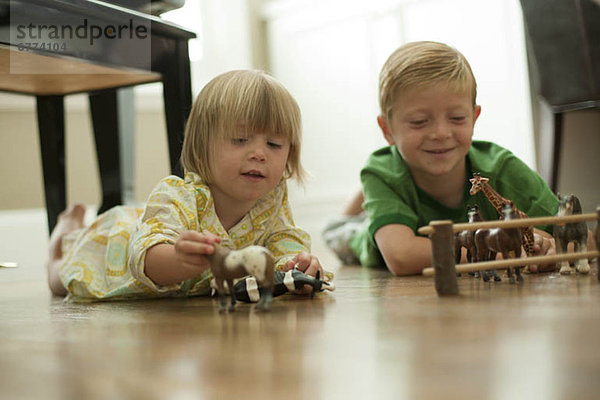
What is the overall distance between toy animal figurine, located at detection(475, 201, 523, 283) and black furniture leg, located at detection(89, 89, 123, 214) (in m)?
1.21

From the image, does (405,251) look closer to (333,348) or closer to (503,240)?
(503,240)

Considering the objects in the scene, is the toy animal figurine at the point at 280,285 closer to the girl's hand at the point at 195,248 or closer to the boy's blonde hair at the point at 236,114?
the girl's hand at the point at 195,248

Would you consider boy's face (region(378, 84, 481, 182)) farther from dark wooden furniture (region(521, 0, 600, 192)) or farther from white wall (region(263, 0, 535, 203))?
white wall (region(263, 0, 535, 203))

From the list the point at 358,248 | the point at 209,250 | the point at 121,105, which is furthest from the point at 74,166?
the point at 209,250

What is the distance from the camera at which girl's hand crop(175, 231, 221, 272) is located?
3.05 ft

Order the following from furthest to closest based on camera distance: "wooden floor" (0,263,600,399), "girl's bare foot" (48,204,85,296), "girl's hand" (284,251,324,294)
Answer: "girl's bare foot" (48,204,85,296), "girl's hand" (284,251,324,294), "wooden floor" (0,263,600,399)

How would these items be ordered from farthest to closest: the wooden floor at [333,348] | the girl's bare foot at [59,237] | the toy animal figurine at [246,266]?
the girl's bare foot at [59,237] → the toy animal figurine at [246,266] → the wooden floor at [333,348]

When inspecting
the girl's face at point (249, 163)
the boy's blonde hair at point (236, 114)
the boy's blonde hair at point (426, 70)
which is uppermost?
the boy's blonde hair at point (426, 70)

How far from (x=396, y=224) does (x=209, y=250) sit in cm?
59

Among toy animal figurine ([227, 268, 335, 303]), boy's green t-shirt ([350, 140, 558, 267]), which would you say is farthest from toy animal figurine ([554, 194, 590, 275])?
toy animal figurine ([227, 268, 335, 303])

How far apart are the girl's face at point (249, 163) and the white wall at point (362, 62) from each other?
143 cm

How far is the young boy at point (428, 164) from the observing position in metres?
1.35

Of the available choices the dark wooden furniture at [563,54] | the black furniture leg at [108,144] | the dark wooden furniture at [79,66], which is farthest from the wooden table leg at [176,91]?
the dark wooden furniture at [563,54]

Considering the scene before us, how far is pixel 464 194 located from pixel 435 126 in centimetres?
17
